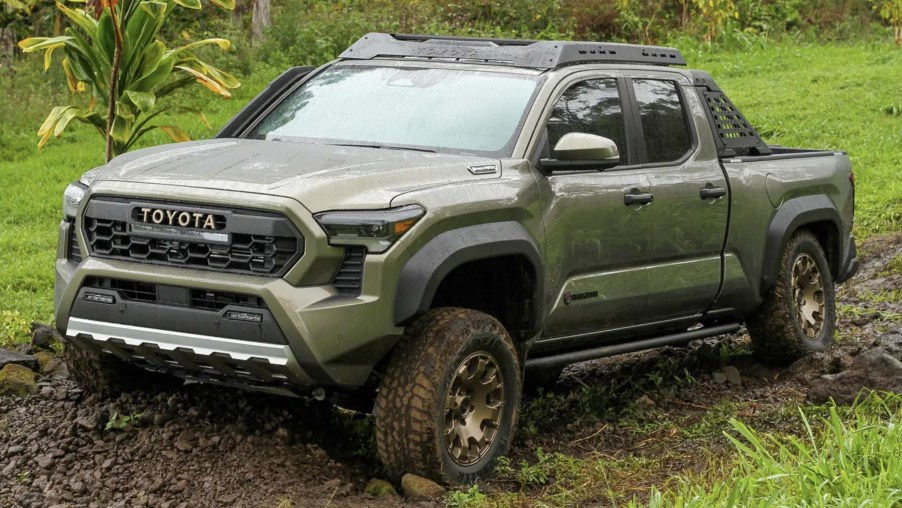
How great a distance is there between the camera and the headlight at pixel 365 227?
5.21 meters

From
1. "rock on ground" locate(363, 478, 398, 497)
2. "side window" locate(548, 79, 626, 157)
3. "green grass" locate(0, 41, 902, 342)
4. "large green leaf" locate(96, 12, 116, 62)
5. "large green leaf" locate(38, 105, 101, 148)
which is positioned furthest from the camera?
"green grass" locate(0, 41, 902, 342)

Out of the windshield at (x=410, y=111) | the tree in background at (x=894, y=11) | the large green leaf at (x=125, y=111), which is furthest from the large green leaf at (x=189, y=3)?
the tree in background at (x=894, y=11)

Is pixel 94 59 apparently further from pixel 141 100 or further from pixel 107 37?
pixel 141 100

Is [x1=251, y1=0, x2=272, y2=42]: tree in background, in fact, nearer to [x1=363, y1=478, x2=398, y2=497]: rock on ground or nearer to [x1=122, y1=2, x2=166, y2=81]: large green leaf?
[x1=122, y1=2, x2=166, y2=81]: large green leaf

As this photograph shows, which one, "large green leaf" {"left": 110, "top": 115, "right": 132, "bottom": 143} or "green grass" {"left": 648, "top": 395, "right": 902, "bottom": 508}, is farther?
"large green leaf" {"left": 110, "top": 115, "right": 132, "bottom": 143}

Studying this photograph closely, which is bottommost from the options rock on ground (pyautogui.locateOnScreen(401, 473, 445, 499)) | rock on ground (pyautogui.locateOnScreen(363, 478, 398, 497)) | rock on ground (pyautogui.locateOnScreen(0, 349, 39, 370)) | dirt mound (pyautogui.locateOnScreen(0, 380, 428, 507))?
rock on ground (pyautogui.locateOnScreen(0, 349, 39, 370))

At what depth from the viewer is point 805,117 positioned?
16797 millimetres

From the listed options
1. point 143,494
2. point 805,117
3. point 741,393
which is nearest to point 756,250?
point 741,393

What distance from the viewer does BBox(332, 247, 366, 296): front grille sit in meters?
5.27

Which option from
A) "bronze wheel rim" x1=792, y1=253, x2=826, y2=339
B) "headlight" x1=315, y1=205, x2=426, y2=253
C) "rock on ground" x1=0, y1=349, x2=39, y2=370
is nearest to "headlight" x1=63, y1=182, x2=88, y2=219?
"headlight" x1=315, y1=205, x2=426, y2=253

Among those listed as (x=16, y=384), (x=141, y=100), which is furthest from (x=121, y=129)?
(x=16, y=384)

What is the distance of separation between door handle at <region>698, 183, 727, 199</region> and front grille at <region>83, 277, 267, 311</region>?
2808mm

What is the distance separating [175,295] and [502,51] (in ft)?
7.35

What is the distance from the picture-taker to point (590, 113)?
6660 mm
